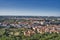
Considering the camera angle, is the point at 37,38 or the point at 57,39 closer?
the point at 57,39

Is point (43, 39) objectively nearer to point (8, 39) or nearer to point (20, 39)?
point (20, 39)

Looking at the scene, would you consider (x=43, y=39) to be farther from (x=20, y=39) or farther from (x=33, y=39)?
(x=20, y=39)

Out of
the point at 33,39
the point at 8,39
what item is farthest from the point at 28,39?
the point at 8,39

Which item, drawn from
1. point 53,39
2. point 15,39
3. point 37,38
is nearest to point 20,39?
point 15,39

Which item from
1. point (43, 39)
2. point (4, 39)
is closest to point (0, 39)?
point (4, 39)

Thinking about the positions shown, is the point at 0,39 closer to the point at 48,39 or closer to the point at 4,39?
the point at 4,39

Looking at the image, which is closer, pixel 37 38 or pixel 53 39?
pixel 53 39
